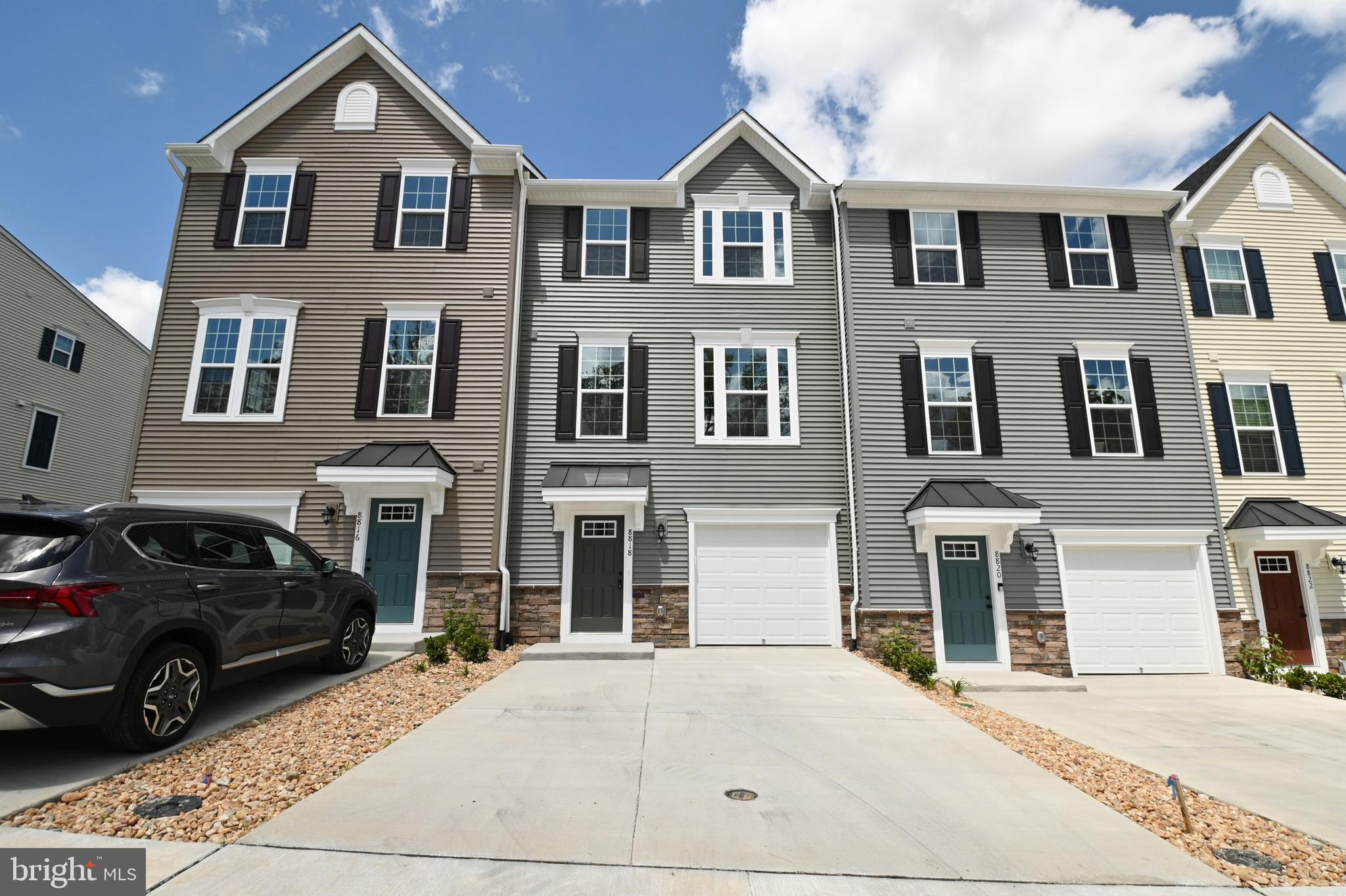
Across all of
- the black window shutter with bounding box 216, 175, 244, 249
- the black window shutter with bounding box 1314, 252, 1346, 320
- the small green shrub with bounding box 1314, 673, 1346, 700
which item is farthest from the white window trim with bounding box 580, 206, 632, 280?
the black window shutter with bounding box 1314, 252, 1346, 320

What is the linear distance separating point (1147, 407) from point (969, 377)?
348 centimetres

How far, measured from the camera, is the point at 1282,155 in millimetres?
13664

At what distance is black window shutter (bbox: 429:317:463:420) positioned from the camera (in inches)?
451

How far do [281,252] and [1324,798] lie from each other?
16236 millimetres

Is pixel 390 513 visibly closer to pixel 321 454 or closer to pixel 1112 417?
pixel 321 454

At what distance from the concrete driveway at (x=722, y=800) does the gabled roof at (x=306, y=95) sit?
10669 millimetres

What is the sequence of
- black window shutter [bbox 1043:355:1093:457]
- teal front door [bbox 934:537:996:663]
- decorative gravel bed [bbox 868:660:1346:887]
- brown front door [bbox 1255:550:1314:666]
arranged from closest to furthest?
decorative gravel bed [bbox 868:660:1346:887]
teal front door [bbox 934:537:996:663]
brown front door [bbox 1255:550:1314:666]
black window shutter [bbox 1043:355:1093:457]

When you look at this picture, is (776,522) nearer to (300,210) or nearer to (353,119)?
(300,210)

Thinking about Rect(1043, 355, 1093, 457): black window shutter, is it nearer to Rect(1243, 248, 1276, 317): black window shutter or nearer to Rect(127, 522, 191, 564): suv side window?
Rect(1243, 248, 1276, 317): black window shutter

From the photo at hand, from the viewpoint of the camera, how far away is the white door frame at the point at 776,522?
37.6 feet

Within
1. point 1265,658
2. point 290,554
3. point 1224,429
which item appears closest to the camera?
point 290,554

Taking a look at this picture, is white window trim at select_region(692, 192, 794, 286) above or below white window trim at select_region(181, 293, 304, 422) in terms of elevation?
above

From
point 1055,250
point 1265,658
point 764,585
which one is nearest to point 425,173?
point 764,585

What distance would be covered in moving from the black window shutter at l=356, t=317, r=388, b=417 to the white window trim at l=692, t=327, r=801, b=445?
591 centimetres
